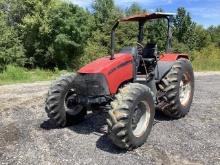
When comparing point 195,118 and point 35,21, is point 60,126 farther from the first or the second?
point 35,21

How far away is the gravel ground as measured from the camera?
6152 millimetres

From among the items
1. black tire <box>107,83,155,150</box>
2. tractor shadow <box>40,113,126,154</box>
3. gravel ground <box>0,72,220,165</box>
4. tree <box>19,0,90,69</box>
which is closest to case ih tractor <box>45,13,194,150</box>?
Answer: black tire <box>107,83,155,150</box>

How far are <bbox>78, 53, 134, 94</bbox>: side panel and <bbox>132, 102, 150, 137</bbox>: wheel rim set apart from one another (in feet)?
1.82

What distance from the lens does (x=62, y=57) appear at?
2597 centimetres

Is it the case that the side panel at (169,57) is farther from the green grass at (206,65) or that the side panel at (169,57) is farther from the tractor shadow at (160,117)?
the green grass at (206,65)

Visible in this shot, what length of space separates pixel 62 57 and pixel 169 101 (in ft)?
60.3

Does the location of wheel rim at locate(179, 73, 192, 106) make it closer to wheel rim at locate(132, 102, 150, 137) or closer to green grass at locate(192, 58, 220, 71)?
wheel rim at locate(132, 102, 150, 137)

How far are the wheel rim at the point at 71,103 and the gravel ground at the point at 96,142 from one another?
0.32 meters

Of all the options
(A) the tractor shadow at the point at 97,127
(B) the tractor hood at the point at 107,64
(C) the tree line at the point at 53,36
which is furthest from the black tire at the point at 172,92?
(C) the tree line at the point at 53,36

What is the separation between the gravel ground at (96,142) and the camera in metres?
6.15

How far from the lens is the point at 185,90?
9.30 m

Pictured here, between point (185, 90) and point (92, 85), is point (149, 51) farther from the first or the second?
point (92, 85)

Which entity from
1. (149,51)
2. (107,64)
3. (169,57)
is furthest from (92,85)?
(169,57)

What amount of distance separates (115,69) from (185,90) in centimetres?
265
